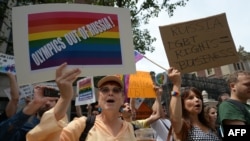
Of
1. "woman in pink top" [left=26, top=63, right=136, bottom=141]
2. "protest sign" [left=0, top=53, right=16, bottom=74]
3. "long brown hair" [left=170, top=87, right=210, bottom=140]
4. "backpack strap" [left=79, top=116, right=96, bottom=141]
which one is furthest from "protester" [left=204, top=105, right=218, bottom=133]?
"protest sign" [left=0, top=53, right=16, bottom=74]

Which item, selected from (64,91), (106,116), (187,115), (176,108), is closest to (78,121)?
(106,116)

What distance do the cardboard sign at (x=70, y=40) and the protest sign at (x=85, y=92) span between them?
105 inches

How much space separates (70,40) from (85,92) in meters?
3.06

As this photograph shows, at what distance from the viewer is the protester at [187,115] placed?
2.65 meters

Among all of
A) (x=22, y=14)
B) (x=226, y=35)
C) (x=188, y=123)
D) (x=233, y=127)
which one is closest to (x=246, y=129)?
(x=233, y=127)

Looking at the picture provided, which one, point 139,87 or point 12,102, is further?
point 139,87

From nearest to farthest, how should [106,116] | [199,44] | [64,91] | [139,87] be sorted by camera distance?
[64,91], [106,116], [199,44], [139,87]

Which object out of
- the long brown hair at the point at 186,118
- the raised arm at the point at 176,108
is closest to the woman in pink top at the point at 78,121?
the raised arm at the point at 176,108

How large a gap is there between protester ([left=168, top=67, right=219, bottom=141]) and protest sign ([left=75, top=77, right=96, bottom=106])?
224cm

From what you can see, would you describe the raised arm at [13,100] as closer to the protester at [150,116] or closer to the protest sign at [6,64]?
the protest sign at [6,64]

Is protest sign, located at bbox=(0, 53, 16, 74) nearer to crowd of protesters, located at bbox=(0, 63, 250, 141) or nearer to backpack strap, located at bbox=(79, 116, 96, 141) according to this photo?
crowd of protesters, located at bbox=(0, 63, 250, 141)

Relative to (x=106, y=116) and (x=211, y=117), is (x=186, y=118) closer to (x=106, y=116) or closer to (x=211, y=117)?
(x=106, y=116)

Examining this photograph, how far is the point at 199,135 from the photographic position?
2.78m

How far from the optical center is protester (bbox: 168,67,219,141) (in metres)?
2.65
